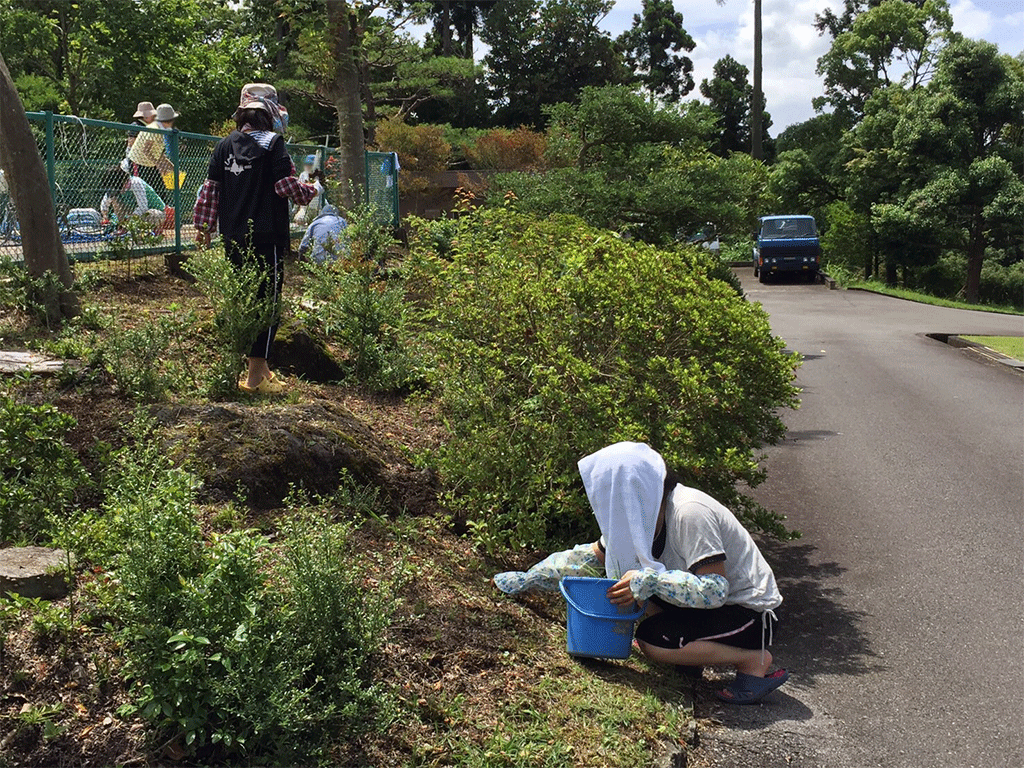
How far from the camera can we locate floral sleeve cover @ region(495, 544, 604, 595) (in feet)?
16.2

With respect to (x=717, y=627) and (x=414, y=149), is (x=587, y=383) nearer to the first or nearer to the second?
(x=717, y=627)

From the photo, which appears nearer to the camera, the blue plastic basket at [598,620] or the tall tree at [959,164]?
the blue plastic basket at [598,620]

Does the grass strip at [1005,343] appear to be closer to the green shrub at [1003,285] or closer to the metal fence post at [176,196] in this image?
the metal fence post at [176,196]

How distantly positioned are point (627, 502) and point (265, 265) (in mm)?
3318

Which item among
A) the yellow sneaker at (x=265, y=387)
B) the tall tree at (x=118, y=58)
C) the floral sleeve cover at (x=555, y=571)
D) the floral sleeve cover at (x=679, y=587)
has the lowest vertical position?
the floral sleeve cover at (x=555, y=571)

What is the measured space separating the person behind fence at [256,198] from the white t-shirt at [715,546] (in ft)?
9.96

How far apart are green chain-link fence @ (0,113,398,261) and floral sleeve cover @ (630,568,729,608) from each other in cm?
593

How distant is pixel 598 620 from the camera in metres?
4.56

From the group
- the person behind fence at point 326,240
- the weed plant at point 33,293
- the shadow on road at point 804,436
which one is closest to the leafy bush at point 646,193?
the person behind fence at point 326,240

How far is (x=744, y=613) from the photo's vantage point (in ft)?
15.4

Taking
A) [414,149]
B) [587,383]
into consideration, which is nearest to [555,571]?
[587,383]

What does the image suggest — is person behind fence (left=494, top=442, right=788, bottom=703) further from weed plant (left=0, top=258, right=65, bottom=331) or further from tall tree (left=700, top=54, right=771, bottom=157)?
tall tree (left=700, top=54, right=771, bottom=157)

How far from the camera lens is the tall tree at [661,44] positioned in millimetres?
56656

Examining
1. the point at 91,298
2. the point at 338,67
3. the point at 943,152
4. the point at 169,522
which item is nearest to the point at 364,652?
the point at 169,522
